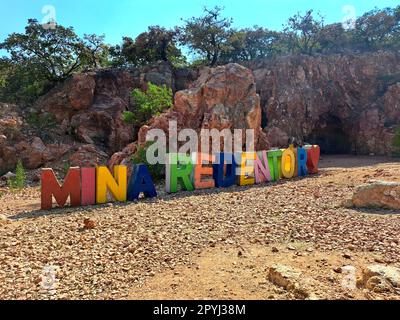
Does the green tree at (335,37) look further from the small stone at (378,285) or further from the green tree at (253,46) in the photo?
the small stone at (378,285)

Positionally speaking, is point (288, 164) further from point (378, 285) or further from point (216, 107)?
point (378, 285)

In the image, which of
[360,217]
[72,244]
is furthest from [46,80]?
[360,217]

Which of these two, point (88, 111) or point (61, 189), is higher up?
point (88, 111)

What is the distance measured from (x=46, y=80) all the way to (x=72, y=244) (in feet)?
64.9

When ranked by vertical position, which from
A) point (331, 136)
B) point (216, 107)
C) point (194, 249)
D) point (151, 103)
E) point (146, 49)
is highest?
point (146, 49)

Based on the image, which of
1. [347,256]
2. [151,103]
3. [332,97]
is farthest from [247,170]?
[332,97]

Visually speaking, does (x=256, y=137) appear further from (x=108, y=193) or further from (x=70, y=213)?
(x=70, y=213)

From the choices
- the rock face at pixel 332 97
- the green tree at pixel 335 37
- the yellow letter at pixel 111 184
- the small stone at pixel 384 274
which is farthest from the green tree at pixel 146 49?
the small stone at pixel 384 274

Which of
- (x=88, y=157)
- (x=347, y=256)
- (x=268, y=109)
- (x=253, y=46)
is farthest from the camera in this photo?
(x=253, y=46)

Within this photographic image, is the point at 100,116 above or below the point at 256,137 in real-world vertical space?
above

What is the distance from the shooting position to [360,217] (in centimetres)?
635

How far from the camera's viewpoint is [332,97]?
23.5m

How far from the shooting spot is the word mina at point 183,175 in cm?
851

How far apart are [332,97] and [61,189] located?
2009 centimetres
